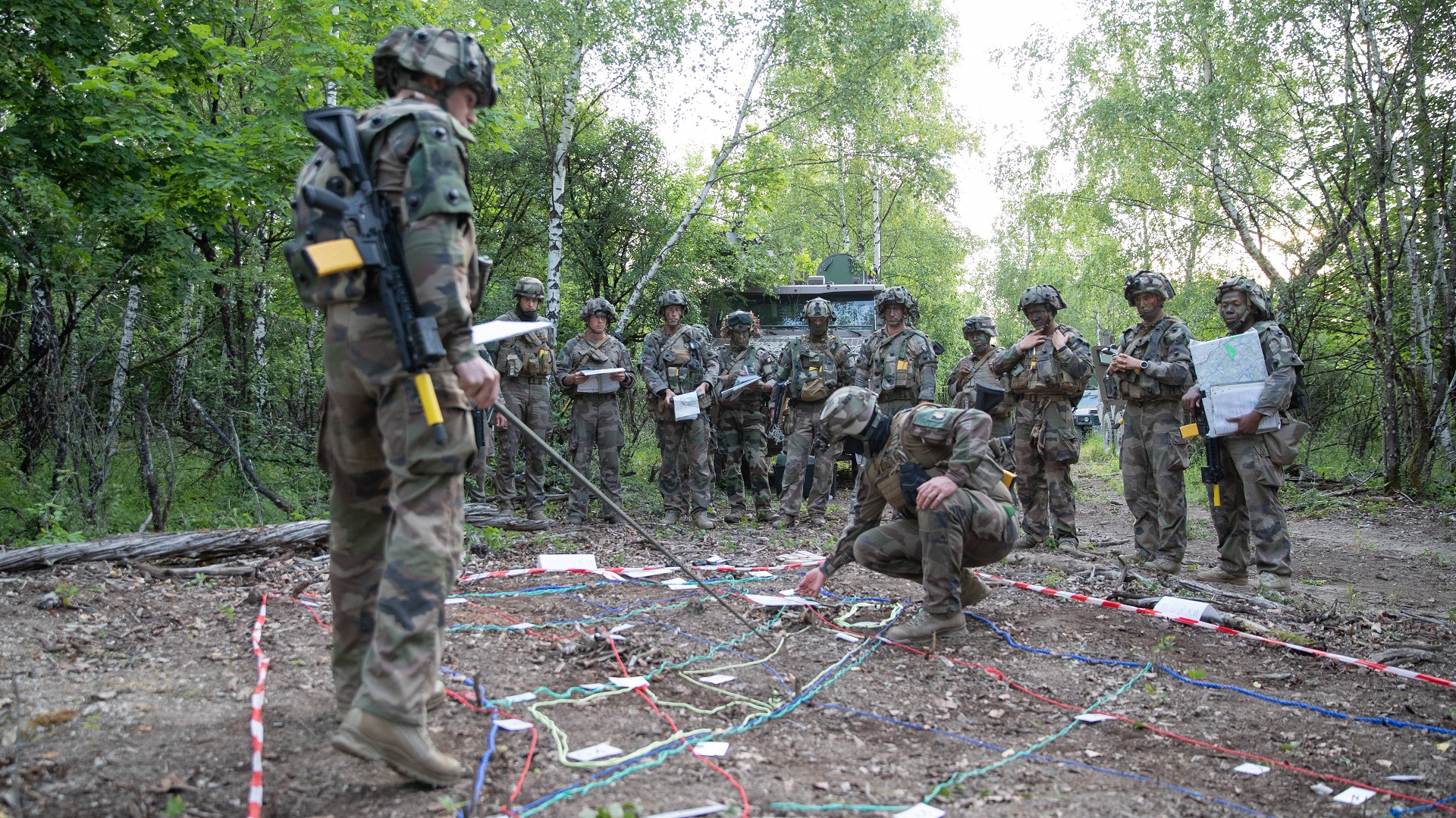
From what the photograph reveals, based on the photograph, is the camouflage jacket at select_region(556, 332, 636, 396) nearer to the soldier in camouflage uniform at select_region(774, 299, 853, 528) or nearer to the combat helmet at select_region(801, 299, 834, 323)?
the soldier in camouflage uniform at select_region(774, 299, 853, 528)

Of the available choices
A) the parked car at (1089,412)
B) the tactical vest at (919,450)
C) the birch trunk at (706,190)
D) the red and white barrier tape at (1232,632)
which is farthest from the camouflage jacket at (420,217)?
the parked car at (1089,412)

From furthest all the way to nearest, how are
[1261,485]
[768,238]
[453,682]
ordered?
[768,238] → [1261,485] → [453,682]

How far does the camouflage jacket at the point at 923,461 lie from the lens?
13.3ft

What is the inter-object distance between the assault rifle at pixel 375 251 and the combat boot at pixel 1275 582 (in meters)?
5.22

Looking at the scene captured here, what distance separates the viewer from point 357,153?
2377 millimetres

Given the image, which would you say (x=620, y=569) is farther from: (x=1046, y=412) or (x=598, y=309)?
(x=1046, y=412)

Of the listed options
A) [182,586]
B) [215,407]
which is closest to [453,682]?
[182,586]

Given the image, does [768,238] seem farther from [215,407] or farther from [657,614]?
[657,614]

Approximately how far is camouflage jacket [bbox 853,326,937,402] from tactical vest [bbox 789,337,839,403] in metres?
0.26

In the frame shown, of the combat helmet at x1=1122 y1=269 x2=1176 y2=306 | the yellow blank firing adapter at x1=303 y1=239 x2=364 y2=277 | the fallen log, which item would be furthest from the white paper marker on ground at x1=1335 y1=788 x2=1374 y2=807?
the fallen log

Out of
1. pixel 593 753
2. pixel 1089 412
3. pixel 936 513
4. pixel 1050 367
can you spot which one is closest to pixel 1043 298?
pixel 1050 367

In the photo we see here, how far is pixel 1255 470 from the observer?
18.2ft

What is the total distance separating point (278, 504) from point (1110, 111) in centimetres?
1323

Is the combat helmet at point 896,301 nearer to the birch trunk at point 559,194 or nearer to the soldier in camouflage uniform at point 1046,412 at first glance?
the soldier in camouflage uniform at point 1046,412
